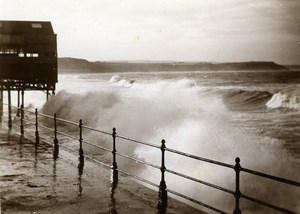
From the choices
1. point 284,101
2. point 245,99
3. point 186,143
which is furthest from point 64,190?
point 245,99

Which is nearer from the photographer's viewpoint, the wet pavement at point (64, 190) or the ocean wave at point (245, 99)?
the wet pavement at point (64, 190)

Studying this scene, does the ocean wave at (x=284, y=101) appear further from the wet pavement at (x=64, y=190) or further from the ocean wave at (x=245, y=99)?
the wet pavement at (x=64, y=190)

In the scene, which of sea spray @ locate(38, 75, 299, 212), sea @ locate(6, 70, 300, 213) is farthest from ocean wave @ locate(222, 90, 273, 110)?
sea spray @ locate(38, 75, 299, 212)

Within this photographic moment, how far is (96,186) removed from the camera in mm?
7617

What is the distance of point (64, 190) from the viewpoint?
288 inches

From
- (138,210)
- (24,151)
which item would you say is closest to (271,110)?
(24,151)

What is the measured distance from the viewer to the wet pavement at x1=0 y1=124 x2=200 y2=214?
20.6 feet

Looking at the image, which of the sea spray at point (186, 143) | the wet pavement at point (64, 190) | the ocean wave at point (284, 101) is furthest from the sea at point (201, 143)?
the wet pavement at point (64, 190)

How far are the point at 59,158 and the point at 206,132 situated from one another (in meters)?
15.2

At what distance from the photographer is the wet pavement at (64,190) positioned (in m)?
6.27

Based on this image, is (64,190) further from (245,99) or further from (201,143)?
(245,99)

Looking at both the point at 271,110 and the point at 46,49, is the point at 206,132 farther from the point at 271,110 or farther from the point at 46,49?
the point at 271,110

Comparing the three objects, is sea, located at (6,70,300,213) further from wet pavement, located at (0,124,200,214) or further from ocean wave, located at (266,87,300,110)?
wet pavement, located at (0,124,200,214)

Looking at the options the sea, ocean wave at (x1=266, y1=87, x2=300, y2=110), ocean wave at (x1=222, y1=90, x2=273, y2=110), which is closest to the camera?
the sea
